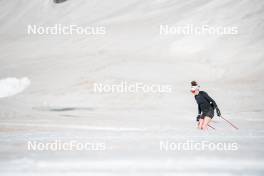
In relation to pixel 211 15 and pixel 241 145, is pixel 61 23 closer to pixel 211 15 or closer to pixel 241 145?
pixel 211 15

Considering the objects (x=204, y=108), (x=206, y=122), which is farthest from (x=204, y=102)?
(x=206, y=122)

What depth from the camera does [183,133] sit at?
430 cm

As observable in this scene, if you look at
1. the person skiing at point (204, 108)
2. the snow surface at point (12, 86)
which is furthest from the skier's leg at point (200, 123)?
the snow surface at point (12, 86)

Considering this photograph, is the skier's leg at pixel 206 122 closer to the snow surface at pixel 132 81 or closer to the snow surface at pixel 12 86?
the snow surface at pixel 132 81

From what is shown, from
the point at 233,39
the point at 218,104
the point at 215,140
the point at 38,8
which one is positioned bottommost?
the point at 215,140

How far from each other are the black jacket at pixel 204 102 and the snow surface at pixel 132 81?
0.07 m

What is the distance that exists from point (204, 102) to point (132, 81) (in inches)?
30.6

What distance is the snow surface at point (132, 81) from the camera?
13.5 ft

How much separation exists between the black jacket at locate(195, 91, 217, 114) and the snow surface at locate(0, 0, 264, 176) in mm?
72

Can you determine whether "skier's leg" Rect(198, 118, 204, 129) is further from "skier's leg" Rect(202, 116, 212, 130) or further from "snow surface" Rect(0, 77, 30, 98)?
"snow surface" Rect(0, 77, 30, 98)

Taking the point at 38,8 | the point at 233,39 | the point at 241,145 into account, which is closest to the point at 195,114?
the point at 241,145

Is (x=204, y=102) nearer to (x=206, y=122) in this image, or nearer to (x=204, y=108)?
(x=204, y=108)

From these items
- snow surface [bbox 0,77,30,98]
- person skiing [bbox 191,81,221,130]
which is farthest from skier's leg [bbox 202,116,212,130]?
snow surface [bbox 0,77,30,98]

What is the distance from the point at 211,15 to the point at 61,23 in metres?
1.62
